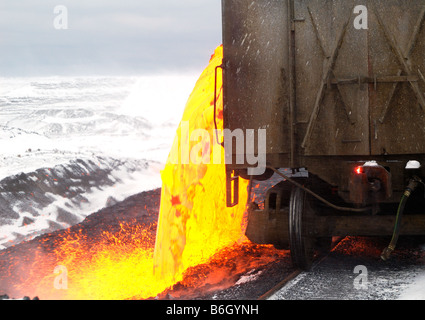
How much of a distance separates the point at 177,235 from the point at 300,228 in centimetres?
305

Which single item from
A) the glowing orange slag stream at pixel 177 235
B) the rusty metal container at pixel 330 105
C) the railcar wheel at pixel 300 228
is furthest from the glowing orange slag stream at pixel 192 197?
the railcar wheel at pixel 300 228

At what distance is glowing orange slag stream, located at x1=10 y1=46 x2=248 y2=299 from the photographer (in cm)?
883

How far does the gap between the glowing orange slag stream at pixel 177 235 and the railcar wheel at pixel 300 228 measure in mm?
2350

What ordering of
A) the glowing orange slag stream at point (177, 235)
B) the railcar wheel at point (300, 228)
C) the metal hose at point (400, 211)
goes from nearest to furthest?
1. the metal hose at point (400, 211)
2. the railcar wheel at point (300, 228)
3. the glowing orange slag stream at point (177, 235)

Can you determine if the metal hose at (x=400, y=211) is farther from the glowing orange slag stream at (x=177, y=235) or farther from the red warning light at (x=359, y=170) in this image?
the glowing orange slag stream at (x=177, y=235)

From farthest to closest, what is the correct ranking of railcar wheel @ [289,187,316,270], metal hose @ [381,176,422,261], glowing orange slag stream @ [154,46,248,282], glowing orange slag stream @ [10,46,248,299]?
glowing orange slag stream @ [154,46,248,282] → glowing orange slag stream @ [10,46,248,299] → railcar wheel @ [289,187,316,270] → metal hose @ [381,176,422,261]

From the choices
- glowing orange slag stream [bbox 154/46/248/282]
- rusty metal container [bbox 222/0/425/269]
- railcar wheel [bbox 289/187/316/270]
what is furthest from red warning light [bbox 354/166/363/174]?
glowing orange slag stream [bbox 154/46/248/282]

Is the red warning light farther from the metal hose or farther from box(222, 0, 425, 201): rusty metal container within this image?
the metal hose

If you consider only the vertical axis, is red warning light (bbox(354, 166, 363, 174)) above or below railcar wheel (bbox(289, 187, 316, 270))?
above

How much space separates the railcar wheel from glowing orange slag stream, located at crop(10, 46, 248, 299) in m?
2.35

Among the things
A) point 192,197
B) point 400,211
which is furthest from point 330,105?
point 192,197

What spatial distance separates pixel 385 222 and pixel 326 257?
1241 mm

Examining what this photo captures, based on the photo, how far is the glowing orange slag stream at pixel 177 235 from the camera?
8828 mm

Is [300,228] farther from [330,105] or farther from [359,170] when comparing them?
[330,105]
